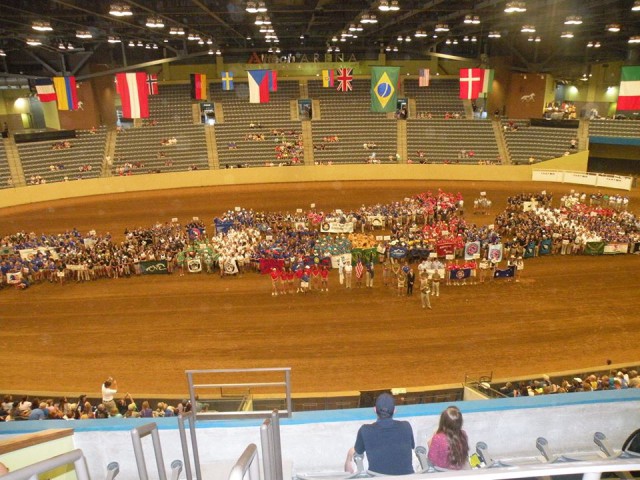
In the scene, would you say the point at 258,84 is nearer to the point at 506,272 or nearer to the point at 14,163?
the point at 14,163

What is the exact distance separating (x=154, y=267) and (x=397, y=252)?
10.2m

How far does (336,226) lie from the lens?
24578 millimetres

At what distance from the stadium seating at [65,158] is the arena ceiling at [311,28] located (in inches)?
268

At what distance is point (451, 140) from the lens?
41219mm

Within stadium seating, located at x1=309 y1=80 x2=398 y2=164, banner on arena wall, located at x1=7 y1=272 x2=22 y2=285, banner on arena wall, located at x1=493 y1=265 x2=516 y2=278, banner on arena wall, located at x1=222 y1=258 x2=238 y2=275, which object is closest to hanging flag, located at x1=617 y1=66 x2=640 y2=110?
banner on arena wall, located at x1=493 y1=265 x2=516 y2=278

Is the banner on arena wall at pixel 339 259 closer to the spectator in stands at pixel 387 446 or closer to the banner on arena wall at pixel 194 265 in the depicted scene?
the banner on arena wall at pixel 194 265

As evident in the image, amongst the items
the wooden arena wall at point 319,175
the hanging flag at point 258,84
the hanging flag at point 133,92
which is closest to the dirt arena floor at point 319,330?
the hanging flag at point 133,92

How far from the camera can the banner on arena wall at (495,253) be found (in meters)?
19.2

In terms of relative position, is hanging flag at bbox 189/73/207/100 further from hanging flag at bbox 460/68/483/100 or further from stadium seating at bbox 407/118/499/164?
hanging flag at bbox 460/68/483/100

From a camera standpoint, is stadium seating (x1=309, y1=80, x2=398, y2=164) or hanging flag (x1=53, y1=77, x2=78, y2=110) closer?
hanging flag (x1=53, y1=77, x2=78, y2=110)

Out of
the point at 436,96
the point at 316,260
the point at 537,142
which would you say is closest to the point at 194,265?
the point at 316,260

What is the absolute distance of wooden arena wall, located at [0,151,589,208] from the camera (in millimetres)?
36438

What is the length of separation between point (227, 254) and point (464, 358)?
10761 mm

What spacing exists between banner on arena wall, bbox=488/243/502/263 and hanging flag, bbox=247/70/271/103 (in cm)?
1907
